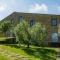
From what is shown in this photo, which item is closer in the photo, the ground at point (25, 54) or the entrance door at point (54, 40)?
the ground at point (25, 54)

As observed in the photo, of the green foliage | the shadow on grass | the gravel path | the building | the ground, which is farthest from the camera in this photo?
the building

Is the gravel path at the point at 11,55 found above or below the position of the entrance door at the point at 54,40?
below

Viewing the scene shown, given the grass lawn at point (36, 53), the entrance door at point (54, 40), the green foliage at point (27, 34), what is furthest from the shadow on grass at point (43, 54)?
the entrance door at point (54, 40)

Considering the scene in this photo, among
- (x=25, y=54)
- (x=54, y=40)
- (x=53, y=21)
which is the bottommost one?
(x=25, y=54)

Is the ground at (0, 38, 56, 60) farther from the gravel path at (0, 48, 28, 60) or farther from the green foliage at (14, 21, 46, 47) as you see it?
the green foliage at (14, 21, 46, 47)

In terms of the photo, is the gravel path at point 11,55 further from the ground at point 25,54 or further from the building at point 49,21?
the building at point 49,21

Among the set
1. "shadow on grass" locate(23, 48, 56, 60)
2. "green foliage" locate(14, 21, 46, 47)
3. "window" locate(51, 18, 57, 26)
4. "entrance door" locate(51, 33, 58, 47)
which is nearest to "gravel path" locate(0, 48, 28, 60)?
"shadow on grass" locate(23, 48, 56, 60)

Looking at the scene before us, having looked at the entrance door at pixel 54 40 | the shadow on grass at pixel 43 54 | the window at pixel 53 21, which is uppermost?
the window at pixel 53 21

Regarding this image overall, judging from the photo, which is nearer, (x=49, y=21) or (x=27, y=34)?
(x=27, y=34)

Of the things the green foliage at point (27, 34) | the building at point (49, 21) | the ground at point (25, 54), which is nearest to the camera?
the ground at point (25, 54)

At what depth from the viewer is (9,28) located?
4188 centimetres

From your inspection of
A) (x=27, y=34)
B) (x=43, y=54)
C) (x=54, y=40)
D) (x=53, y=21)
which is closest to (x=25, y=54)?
(x=43, y=54)

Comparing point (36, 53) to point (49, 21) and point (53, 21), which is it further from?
point (49, 21)

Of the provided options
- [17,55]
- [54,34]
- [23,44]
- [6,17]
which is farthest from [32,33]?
[6,17]
